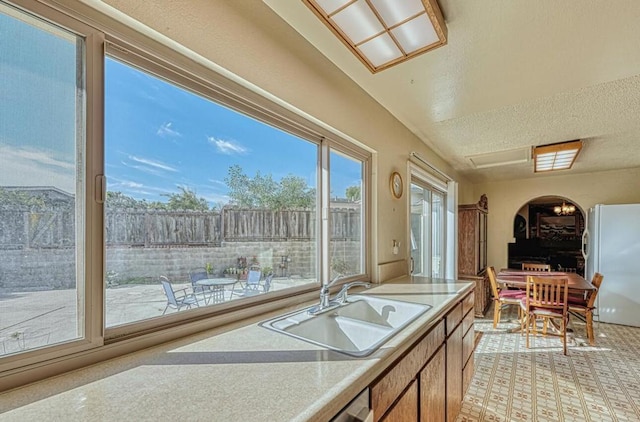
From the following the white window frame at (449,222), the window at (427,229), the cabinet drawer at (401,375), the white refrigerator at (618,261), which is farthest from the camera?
the white window frame at (449,222)

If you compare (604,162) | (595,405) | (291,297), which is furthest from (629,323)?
(291,297)

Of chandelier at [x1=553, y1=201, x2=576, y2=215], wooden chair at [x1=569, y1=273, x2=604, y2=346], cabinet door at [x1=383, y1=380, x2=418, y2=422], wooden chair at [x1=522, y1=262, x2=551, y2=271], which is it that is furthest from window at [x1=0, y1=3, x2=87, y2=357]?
chandelier at [x1=553, y1=201, x2=576, y2=215]

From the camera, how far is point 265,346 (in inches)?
39.8

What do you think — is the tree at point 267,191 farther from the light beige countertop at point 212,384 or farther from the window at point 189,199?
the light beige countertop at point 212,384

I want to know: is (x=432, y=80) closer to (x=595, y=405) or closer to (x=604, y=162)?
(x=595, y=405)

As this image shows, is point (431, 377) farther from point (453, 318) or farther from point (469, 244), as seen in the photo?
point (469, 244)

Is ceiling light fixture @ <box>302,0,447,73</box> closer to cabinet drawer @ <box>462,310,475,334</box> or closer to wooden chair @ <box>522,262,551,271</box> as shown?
cabinet drawer @ <box>462,310,475,334</box>

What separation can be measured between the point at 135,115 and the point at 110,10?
0.30 m

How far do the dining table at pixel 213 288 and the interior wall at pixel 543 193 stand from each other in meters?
5.94

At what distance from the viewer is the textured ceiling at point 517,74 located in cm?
138

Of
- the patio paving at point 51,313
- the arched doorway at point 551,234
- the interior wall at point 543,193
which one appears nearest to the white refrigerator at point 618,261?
the interior wall at point 543,193

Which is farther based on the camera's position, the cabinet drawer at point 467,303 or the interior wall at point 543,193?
the interior wall at point 543,193

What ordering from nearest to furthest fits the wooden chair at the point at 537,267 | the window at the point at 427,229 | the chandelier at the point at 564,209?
the window at the point at 427,229 → the wooden chair at the point at 537,267 → the chandelier at the point at 564,209

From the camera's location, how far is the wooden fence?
0.79m
